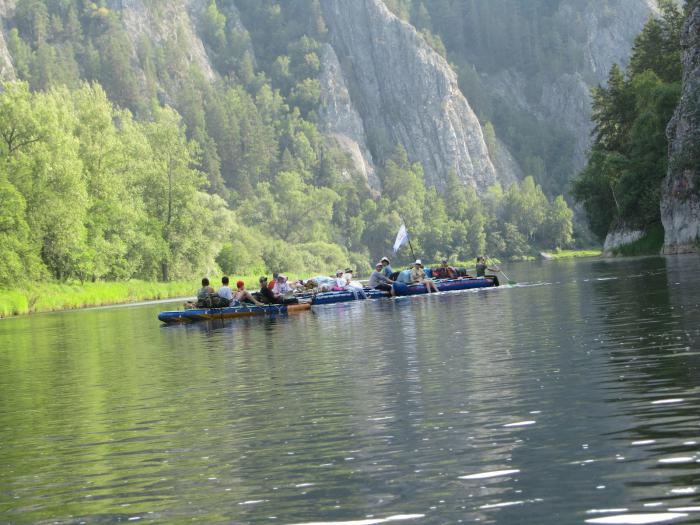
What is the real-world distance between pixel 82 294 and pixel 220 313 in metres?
31.3

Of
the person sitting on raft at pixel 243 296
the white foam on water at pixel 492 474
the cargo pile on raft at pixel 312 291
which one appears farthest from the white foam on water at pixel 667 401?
the person sitting on raft at pixel 243 296

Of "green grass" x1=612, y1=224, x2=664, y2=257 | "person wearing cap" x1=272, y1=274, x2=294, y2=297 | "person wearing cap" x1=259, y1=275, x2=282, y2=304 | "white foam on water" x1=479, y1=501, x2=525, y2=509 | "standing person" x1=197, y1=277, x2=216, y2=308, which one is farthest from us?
"green grass" x1=612, y1=224, x2=664, y2=257

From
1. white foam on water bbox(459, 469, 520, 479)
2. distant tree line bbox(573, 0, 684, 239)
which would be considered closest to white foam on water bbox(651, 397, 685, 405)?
white foam on water bbox(459, 469, 520, 479)

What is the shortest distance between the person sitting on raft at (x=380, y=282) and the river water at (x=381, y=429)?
2303 cm

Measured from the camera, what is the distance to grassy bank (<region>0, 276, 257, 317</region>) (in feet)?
207

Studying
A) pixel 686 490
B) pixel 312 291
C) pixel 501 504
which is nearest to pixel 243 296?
pixel 312 291

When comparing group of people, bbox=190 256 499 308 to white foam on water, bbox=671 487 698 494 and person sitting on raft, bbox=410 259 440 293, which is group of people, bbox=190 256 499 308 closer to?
person sitting on raft, bbox=410 259 440 293

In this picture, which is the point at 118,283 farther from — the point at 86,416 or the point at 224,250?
the point at 86,416

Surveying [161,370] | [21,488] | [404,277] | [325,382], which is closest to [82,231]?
[404,277]

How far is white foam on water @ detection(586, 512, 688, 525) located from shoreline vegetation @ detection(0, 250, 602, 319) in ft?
188

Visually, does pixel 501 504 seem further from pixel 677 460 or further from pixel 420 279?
pixel 420 279

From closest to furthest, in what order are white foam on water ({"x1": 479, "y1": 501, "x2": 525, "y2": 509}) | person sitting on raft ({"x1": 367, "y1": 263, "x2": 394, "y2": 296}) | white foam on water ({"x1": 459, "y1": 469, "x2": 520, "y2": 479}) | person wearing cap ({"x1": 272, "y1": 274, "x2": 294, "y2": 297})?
white foam on water ({"x1": 479, "y1": 501, "x2": 525, "y2": 509}) → white foam on water ({"x1": 459, "y1": 469, "x2": 520, "y2": 479}) → person wearing cap ({"x1": 272, "y1": 274, "x2": 294, "y2": 297}) → person sitting on raft ({"x1": 367, "y1": 263, "x2": 394, "y2": 296})

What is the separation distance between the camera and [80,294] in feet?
237

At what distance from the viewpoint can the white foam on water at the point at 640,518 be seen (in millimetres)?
8367
